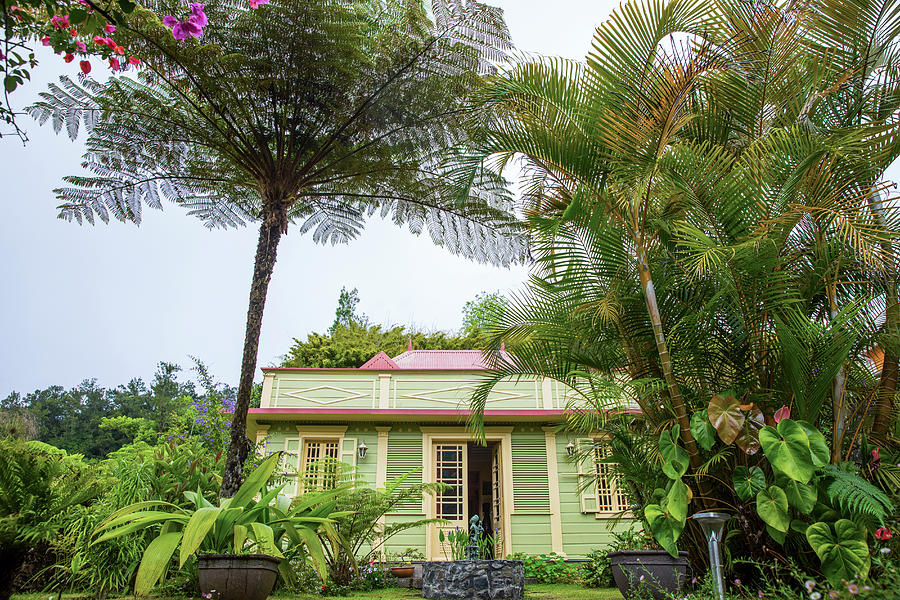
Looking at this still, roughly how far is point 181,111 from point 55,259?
21.0 m

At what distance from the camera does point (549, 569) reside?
881 cm

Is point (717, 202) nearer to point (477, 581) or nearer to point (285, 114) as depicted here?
point (477, 581)

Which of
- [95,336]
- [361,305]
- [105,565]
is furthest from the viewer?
[95,336]

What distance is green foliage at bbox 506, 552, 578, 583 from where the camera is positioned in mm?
8623

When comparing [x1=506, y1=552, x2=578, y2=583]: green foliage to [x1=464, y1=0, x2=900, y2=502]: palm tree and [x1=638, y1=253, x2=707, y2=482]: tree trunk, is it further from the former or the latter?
[x1=638, y1=253, x2=707, y2=482]: tree trunk

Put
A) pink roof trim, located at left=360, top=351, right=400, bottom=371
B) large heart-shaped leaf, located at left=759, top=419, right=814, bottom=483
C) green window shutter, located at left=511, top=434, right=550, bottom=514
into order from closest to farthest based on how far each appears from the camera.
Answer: large heart-shaped leaf, located at left=759, top=419, right=814, bottom=483
green window shutter, located at left=511, top=434, right=550, bottom=514
pink roof trim, located at left=360, top=351, right=400, bottom=371

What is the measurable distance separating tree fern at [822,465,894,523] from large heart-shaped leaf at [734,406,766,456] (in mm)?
389

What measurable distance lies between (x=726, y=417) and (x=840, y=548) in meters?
0.86

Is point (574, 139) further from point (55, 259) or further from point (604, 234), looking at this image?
point (55, 259)

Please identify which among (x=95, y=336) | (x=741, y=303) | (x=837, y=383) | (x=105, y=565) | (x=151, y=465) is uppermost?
(x=95, y=336)

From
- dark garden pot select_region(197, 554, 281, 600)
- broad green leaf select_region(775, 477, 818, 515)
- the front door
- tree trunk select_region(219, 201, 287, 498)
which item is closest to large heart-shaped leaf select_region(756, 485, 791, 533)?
broad green leaf select_region(775, 477, 818, 515)

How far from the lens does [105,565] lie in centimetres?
427

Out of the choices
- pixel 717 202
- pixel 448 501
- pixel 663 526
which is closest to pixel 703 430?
pixel 663 526

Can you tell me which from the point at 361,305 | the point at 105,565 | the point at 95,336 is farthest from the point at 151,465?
the point at 95,336
